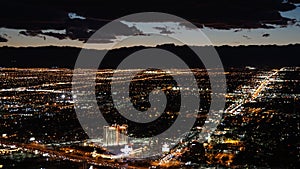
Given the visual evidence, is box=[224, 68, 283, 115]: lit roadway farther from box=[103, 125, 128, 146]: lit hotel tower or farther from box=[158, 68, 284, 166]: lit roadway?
box=[103, 125, 128, 146]: lit hotel tower

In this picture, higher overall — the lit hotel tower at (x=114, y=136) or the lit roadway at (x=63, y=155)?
the lit hotel tower at (x=114, y=136)

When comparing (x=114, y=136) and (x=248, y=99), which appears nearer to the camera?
(x=114, y=136)

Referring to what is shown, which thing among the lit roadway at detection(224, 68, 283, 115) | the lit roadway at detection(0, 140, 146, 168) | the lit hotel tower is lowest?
the lit roadway at detection(0, 140, 146, 168)

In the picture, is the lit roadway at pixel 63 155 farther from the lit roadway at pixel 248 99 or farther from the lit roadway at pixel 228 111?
Answer: the lit roadway at pixel 248 99

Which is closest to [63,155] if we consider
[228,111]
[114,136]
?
[114,136]

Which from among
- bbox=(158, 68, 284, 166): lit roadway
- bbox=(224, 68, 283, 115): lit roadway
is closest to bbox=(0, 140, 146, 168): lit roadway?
bbox=(158, 68, 284, 166): lit roadway

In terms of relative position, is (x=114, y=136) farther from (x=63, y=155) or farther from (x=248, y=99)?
(x=248, y=99)

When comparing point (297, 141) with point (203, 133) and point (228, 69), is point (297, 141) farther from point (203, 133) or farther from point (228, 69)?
point (228, 69)

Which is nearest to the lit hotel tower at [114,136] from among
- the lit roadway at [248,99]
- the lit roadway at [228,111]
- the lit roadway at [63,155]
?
the lit roadway at [63,155]
